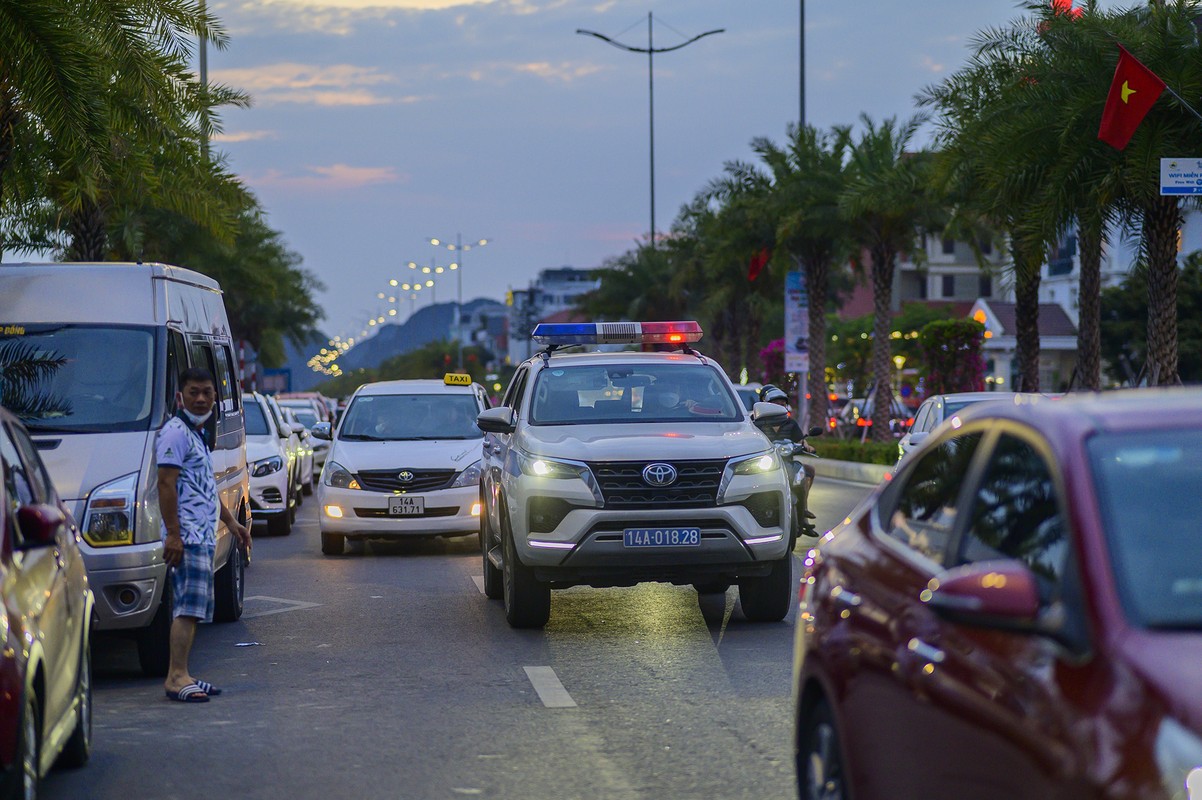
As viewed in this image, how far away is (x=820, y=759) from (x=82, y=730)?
337 cm

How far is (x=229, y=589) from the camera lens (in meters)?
12.2

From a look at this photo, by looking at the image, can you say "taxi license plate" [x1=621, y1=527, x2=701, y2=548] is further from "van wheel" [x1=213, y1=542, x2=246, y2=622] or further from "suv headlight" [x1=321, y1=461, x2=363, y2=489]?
"suv headlight" [x1=321, y1=461, x2=363, y2=489]

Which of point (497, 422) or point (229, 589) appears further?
point (497, 422)

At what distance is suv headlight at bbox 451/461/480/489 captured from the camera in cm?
1773

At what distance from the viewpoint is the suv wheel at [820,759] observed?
5074 mm

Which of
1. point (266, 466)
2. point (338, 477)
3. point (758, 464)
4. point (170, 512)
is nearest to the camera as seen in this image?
point (170, 512)

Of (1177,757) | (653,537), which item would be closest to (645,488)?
(653,537)

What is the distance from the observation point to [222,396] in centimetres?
1307

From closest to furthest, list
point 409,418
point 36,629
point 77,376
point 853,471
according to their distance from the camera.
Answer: point 36,629, point 77,376, point 409,418, point 853,471

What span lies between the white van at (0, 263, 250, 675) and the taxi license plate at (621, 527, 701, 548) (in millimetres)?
2666

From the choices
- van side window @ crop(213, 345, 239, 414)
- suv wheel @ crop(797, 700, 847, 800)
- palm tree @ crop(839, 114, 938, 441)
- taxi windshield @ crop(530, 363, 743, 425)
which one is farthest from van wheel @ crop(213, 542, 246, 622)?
palm tree @ crop(839, 114, 938, 441)

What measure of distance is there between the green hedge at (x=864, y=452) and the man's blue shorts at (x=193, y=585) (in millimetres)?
25720

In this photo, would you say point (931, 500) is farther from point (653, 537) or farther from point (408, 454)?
point (408, 454)

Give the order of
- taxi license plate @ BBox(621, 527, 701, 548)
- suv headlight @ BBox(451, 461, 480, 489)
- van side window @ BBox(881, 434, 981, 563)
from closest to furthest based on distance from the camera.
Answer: van side window @ BBox(881, 434, 981, 563)
taxi license plate @ BBox(621, 527, 701, 548)
suv headlight @ BBox(451, 461, 480, 489)
